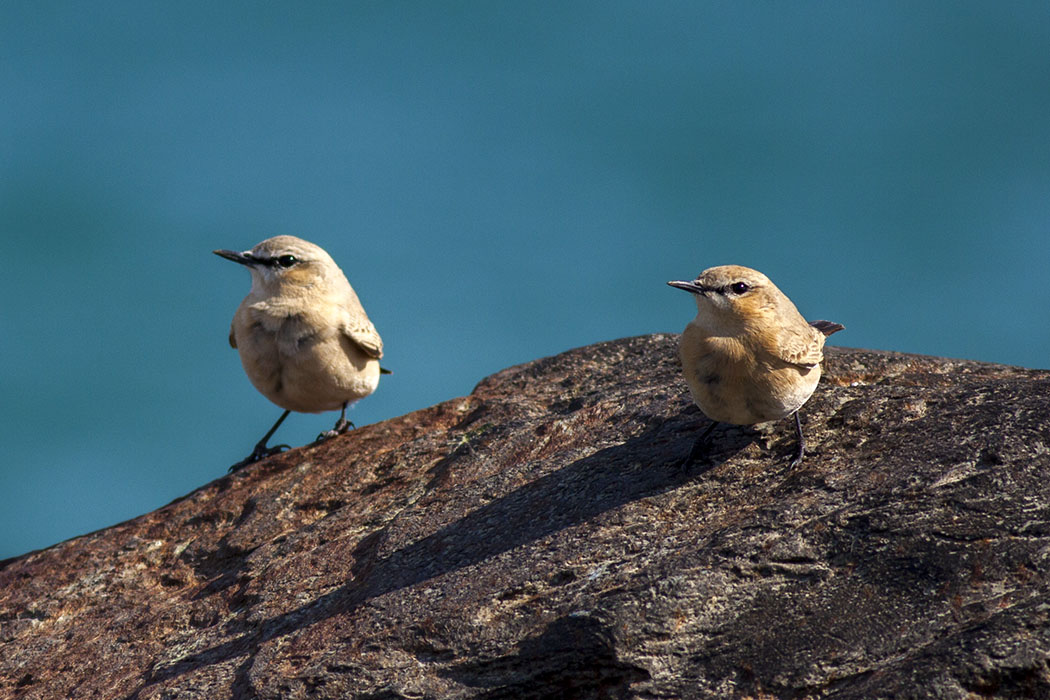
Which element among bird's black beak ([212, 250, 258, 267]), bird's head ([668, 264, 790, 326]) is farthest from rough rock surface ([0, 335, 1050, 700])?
bird's black beak ([212, 250, 258, 267])

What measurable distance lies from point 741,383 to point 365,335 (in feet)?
15.5

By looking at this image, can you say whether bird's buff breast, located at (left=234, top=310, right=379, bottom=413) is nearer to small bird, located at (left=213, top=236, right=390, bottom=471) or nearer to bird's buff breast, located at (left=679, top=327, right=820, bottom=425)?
small bird, located at (left=213, top=236, right=390, bottom=471)

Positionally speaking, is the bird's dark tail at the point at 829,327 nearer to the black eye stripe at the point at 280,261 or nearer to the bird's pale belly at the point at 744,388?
the bird's pale belly at the point at 744,388

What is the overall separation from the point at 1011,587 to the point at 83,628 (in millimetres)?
6532

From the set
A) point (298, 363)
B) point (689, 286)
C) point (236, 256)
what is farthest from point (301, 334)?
point (689, 286)

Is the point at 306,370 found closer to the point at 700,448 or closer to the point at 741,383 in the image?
the point at 700,448


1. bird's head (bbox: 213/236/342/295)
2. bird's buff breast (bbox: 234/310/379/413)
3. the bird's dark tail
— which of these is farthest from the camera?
bird's head (bbox: 213/236/342/295)

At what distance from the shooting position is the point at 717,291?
7.11m

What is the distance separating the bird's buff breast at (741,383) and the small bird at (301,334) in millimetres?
4467

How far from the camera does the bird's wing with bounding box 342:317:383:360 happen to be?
1027 cm

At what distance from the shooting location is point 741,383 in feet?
22.3

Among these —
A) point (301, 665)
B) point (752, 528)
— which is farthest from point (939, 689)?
point (301, 665)

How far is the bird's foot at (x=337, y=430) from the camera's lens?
10273 mm

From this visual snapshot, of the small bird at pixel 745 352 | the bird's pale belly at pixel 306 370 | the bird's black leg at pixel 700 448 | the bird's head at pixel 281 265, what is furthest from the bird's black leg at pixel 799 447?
the bird's head at pixel 281 265
